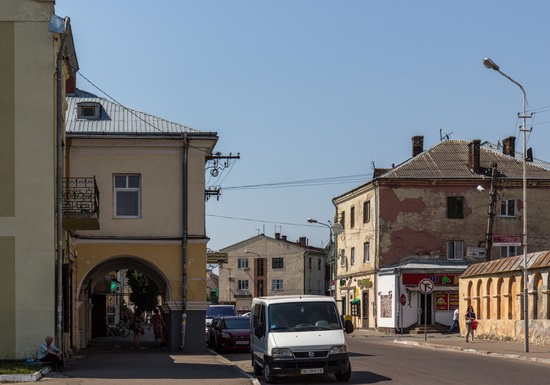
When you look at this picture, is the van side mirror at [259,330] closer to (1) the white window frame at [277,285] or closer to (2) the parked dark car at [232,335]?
(2) the parked dark car at [232,335]

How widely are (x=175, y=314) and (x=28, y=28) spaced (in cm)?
1232

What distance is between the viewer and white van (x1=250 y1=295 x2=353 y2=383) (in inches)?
786

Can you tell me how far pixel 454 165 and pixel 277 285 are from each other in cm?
5349

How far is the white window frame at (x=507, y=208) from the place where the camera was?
6331 cm

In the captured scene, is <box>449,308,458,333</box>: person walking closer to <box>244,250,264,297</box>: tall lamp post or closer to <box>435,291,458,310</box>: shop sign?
<box>435,291,458,310</box>: shop sign

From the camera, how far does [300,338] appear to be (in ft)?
66.5

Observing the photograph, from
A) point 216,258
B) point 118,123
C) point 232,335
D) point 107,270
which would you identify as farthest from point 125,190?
point 216,258

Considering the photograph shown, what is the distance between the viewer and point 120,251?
109ft

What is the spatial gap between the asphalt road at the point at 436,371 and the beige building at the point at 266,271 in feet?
278

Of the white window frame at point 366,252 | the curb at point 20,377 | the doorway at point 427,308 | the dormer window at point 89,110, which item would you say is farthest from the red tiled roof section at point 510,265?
the curb at point 20,377

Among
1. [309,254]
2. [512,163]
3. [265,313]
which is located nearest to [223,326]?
[265,313]

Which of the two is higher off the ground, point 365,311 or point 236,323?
point 236,323

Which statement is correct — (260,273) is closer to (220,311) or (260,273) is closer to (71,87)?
(220,311)

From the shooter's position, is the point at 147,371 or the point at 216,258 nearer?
the point at 147,371
